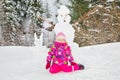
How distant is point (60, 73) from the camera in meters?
4.20

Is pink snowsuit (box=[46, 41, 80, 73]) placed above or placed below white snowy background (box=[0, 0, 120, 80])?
above

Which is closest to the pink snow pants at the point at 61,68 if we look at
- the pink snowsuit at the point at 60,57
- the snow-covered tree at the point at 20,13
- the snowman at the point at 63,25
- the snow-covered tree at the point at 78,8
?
the pink snowsuit at the point at 60,57

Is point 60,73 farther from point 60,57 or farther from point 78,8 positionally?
point 78,8

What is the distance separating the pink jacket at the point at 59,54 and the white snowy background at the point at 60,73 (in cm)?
21

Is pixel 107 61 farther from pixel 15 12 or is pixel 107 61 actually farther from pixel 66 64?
pixel 15 12

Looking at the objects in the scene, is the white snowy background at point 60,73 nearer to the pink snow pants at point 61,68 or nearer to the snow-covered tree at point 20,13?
the pink snow pants at point 61,68

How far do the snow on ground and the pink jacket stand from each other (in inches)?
8.2

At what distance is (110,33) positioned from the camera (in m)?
11.8

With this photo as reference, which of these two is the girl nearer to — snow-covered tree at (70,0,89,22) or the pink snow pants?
the pink snow pants

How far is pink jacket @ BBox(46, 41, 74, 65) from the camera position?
4352 mm

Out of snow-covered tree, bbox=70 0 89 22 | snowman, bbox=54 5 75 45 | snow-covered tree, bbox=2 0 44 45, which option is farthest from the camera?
snow-covered tree, bbox=2 0 44 45

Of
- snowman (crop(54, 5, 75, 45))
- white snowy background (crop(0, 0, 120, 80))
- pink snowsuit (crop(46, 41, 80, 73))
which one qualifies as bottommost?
white snowy background (crop(0, 0, 120, 80))

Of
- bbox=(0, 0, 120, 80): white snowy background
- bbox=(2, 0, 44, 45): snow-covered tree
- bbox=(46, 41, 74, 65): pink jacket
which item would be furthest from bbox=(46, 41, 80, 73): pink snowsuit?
bbox=(2, 0, 44, 45): snow-covered tree

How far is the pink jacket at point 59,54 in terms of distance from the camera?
435 cm
